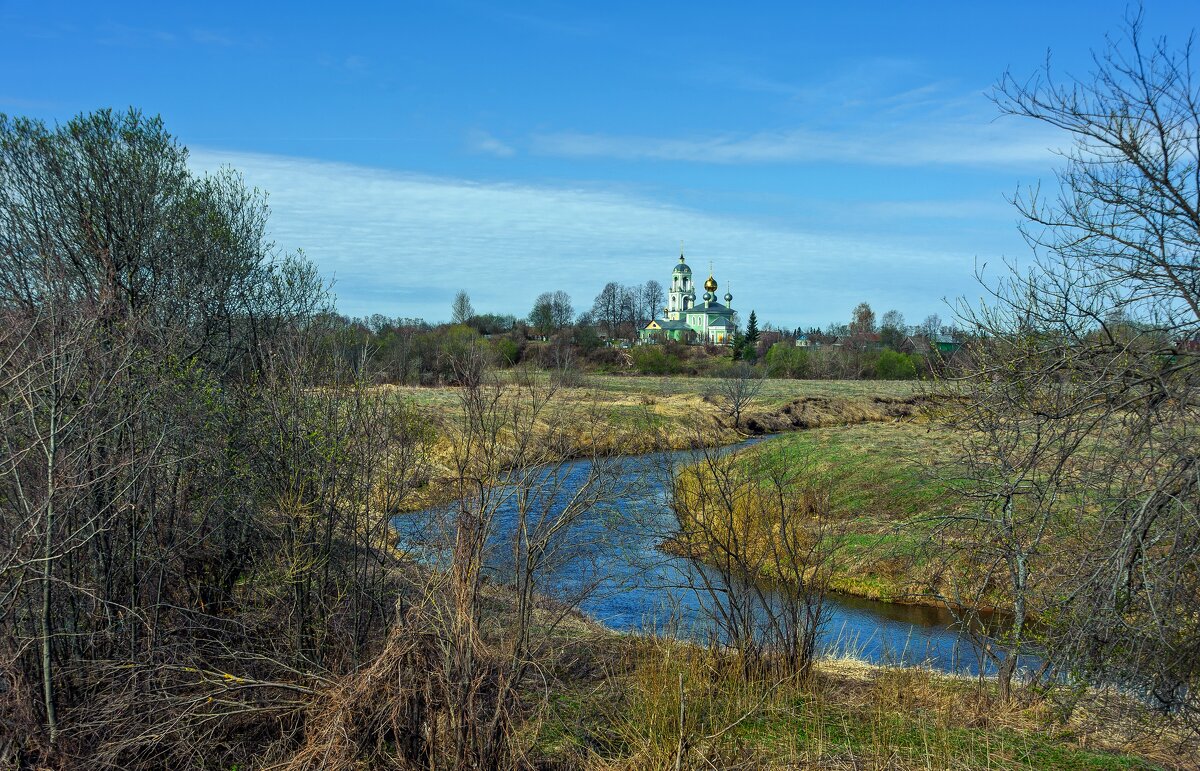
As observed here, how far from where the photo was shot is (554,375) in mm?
9773

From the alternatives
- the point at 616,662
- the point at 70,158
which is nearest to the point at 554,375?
the point at 616,662

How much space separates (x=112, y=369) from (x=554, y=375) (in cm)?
440

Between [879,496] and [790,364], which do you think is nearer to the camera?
[879,496]

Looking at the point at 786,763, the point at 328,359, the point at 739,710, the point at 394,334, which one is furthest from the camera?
the point at 394,334

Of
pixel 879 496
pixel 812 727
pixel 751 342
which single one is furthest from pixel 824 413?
pixel 751 342

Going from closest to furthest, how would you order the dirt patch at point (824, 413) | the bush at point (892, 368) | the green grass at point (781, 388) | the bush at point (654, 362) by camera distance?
the dirt patch at point (824, 413) → the green grass at point (781, 388) → the bush at point (654, 362) → the bush at point (892, 368)

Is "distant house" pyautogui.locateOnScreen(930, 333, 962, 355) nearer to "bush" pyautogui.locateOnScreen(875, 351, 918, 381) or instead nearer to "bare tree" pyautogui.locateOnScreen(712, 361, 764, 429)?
"bare tree" pyautogui.locateOnScreen(712, 361, 764, 429)

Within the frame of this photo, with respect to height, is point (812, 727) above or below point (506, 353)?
below

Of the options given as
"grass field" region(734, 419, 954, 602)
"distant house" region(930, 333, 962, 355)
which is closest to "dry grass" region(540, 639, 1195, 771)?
"grass field" region(734, 419, 954, 602)

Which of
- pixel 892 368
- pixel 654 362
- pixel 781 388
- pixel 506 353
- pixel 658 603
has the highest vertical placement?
pixel 892 368

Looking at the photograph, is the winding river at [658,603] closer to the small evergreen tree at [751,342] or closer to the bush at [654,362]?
the bush at [654,362]

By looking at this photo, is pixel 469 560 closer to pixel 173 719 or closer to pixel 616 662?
pixel 173 719

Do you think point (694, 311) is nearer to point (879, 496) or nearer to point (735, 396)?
point (735, 396)

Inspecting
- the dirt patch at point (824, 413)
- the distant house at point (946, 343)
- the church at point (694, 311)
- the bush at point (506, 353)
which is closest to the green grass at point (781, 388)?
the dirt patch at point (824, 413)
